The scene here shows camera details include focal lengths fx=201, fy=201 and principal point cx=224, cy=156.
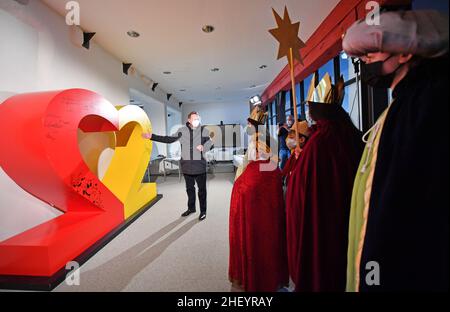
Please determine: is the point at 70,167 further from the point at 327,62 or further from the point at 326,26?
the point at 327,62

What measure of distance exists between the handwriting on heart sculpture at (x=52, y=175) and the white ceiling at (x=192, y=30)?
3.70 feet

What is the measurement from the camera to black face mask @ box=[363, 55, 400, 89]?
753 mm

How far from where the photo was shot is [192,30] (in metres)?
Result: 2.83

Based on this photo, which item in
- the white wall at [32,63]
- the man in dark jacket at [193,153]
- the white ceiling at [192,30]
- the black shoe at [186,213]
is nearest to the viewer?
the white wall at [32,63]

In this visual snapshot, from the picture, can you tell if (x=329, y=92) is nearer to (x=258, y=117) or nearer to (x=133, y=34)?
(x=258, y=117)

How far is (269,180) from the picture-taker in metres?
1.40

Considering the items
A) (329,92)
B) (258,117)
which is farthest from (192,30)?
(329,92)

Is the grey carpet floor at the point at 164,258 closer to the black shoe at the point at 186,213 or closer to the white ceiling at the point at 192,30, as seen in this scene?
the black shoe at the point at 186,213

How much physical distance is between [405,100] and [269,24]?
2.61 meters

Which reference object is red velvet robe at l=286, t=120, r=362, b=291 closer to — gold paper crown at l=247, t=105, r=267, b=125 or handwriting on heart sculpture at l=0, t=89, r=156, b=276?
gold paper crown at l=247, t=105, r=267, b=125

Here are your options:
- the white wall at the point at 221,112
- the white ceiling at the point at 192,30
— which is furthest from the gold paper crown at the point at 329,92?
the white wall at the point at 221,112

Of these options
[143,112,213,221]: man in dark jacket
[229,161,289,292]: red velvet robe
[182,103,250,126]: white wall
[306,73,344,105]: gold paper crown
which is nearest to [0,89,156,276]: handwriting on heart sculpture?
[143,112,213,221]: man in dark jacket

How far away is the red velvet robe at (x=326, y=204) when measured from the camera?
105 cm

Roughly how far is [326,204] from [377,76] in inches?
24.8
